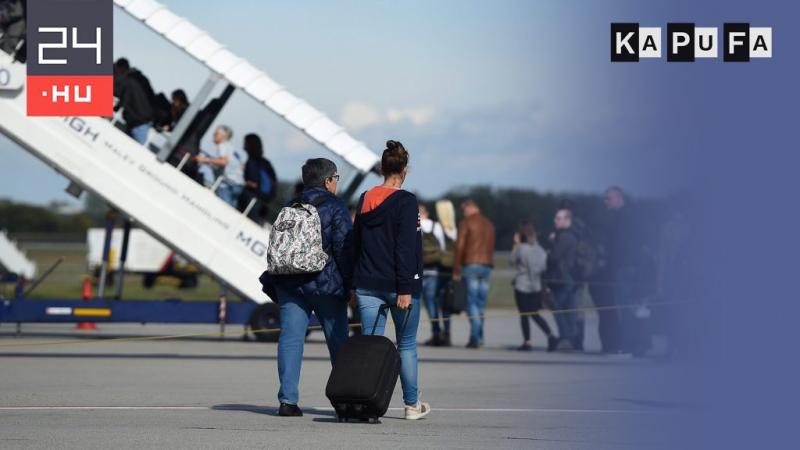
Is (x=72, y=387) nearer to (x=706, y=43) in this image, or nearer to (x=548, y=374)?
(x=548, y=374)

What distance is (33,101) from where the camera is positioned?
679 inches

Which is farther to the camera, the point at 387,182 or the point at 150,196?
the point at 150,196

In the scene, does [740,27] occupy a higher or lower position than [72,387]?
higher

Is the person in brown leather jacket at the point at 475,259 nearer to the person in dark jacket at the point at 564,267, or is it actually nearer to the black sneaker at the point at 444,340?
the black sneaker at the point at 444,340

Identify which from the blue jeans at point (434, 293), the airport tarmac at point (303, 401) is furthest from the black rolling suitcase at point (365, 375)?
the blue jeans at point (434, 293)

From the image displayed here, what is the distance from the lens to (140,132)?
57.4 ft

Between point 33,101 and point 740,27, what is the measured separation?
39.2 ft

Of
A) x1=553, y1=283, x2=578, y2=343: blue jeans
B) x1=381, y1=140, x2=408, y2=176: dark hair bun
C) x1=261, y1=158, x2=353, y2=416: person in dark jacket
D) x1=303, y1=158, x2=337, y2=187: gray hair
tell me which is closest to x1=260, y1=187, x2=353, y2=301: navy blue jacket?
x1=261, y1=158, x2=353, y2=416: person in dark jacket

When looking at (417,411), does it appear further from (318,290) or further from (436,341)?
(436,341)

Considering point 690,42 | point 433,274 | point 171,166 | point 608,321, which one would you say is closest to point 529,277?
point 433,274

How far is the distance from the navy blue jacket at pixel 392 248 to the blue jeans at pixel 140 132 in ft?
28.6

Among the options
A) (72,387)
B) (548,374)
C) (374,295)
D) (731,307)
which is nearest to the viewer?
Result: (731,307)

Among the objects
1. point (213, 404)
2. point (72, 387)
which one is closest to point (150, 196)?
point (72, 387)

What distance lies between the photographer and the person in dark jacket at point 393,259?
9.16m
